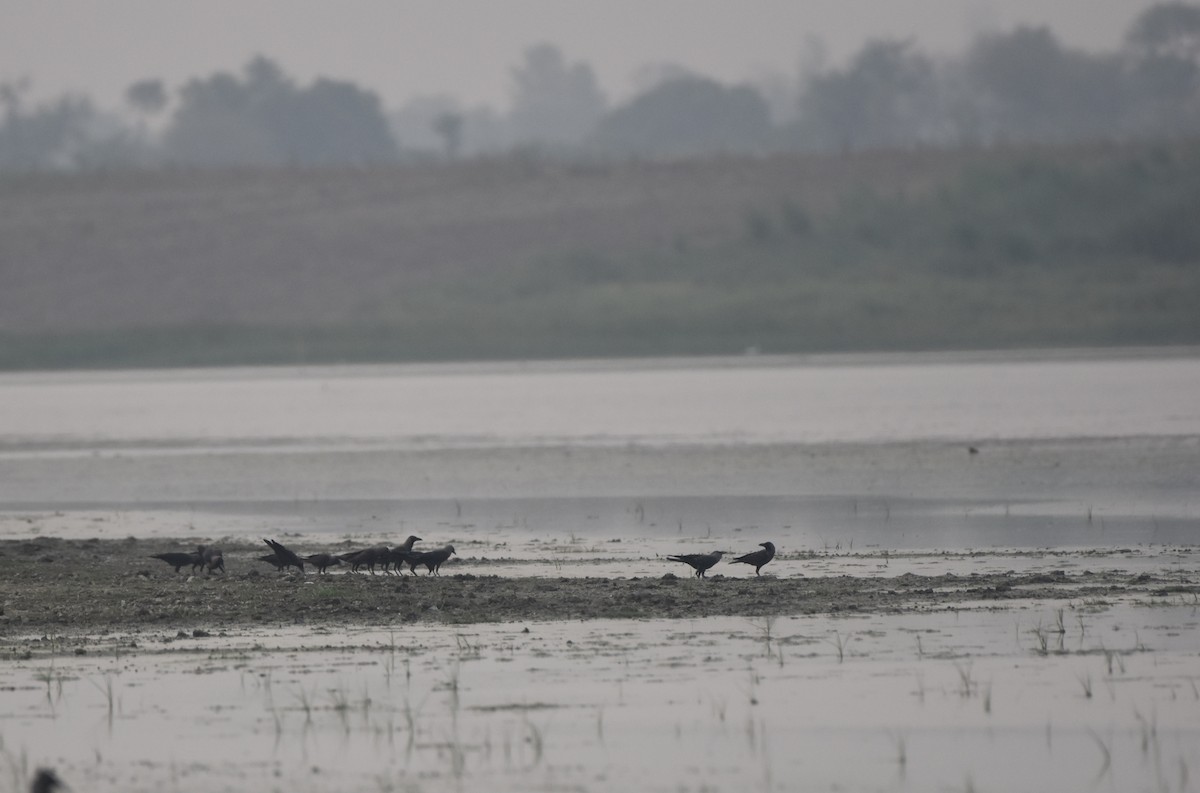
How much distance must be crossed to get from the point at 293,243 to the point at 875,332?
20.1 meters

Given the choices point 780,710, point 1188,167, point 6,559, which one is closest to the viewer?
point 780,710

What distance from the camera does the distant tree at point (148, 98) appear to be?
5743 inches

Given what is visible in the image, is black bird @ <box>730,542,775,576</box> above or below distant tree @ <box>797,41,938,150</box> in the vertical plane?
below

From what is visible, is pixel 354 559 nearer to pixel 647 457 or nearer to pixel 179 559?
pixel 179 559

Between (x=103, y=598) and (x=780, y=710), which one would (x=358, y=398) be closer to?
(x=103, y=598)

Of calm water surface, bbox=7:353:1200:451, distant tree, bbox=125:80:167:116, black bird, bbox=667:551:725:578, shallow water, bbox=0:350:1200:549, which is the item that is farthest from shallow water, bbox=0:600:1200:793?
distant tree, bbox=125:80:167:116

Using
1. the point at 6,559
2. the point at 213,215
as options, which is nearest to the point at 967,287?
the point at 213,215

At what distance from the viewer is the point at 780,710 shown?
9711 millimetres

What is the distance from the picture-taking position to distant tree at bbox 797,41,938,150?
110m

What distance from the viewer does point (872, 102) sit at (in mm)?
116875

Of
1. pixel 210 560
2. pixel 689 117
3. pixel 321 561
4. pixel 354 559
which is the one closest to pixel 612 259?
pixel 210 560

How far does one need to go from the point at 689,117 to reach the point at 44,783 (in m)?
118

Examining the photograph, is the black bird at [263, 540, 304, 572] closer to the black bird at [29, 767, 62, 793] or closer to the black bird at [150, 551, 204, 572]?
the black bird at [150, 551, 204, 572]

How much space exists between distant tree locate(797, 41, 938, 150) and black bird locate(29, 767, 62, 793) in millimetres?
96617
